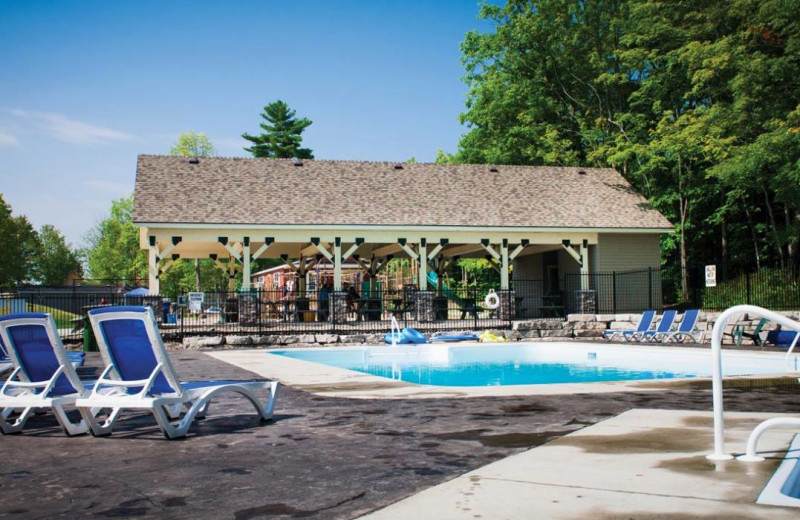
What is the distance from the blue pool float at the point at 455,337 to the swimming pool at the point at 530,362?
3144mm

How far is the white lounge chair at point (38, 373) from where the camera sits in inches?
247

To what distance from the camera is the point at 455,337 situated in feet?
75.5

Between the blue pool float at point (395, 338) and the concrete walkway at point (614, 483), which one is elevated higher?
the concrete walkway at point (614, 483)

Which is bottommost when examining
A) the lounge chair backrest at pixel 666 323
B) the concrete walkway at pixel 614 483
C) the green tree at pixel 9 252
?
the concrete walkway at pixel 614 483

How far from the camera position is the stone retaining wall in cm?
2234

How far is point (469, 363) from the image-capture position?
18109mm

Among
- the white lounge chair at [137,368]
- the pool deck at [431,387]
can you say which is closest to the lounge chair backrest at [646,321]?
the pool deck at [431,387]

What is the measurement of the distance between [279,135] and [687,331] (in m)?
54.6

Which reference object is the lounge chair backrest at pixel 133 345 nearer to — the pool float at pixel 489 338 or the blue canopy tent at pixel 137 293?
the pool float at pixel 489 338

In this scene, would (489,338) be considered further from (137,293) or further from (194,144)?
(194,144)

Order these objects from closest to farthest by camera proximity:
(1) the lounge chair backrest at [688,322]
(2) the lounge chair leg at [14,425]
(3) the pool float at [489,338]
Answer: (2) the lounge chair leg at [14,425], (1) the lounge chair backrest at [688,322], (3) the pool float at [489,338]

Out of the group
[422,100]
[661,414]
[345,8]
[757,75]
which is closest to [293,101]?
[422,100]

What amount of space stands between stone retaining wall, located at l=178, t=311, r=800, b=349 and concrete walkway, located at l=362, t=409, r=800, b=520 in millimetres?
15030

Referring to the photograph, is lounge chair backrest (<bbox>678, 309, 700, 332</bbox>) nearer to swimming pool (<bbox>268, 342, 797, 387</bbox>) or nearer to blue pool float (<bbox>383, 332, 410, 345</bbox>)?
swimming pool (<bbox>268, 342, 797, 387</bbox>)
